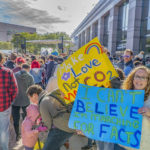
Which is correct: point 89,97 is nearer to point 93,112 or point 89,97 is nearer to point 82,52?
point 93,112

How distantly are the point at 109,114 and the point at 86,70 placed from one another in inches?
24.2

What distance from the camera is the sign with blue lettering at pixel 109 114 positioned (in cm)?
175

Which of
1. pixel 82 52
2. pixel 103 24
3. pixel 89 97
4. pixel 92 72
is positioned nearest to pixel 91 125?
pixel 89 97

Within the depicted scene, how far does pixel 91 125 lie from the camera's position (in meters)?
1.90

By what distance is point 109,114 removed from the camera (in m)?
1.86

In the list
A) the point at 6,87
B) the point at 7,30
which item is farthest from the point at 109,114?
the point at 7,30

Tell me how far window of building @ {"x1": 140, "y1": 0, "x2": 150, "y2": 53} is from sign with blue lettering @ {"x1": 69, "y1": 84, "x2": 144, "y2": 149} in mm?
12952

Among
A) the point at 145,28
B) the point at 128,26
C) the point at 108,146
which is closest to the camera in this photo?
the point at 108,146

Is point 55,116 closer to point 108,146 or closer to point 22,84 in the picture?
point 108,146

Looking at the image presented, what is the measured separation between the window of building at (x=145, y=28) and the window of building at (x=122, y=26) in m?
3.18

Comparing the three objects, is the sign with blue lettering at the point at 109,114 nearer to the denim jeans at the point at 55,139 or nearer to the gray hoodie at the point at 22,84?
the denim jeans at the point at 55,139

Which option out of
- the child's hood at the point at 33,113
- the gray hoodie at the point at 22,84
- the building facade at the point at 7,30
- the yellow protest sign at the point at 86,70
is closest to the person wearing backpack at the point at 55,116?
the yellow protest sign at the point at 86,70

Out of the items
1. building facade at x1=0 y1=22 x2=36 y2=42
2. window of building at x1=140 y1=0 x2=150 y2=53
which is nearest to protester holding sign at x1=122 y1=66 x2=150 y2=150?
window of building at x1=140 y1=0 x2=150 y2=53

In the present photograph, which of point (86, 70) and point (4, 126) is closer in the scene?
point (86, 70)
